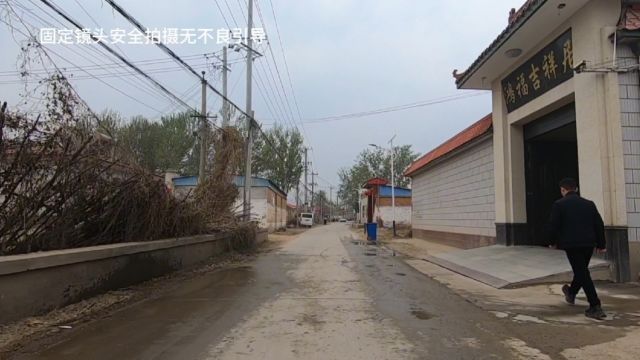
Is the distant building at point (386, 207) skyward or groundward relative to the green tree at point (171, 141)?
groundward

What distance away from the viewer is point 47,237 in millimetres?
8773

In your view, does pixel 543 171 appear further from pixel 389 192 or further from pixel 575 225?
pixel 389 192

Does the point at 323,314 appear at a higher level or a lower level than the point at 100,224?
lower

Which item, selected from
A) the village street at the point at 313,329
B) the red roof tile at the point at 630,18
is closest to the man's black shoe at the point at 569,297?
the village street at the point at 313,329

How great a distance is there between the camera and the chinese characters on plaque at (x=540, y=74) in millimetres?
11984

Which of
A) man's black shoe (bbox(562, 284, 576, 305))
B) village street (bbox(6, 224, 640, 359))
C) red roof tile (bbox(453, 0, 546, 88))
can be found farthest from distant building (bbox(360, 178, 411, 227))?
man's black shoe (bbox(562, 284, 576, 305))

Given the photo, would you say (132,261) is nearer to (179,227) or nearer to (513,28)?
(179,227)

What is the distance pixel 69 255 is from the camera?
8016mm

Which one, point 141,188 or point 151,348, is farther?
point 141,188

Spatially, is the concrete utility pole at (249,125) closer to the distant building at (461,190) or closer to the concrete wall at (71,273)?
the distant building at (461,190)

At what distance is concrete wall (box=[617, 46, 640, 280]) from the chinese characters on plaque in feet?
5.01

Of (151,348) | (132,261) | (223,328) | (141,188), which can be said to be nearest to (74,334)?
(151,348)

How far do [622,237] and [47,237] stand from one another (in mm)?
10262

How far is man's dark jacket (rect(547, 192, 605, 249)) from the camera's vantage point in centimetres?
735
